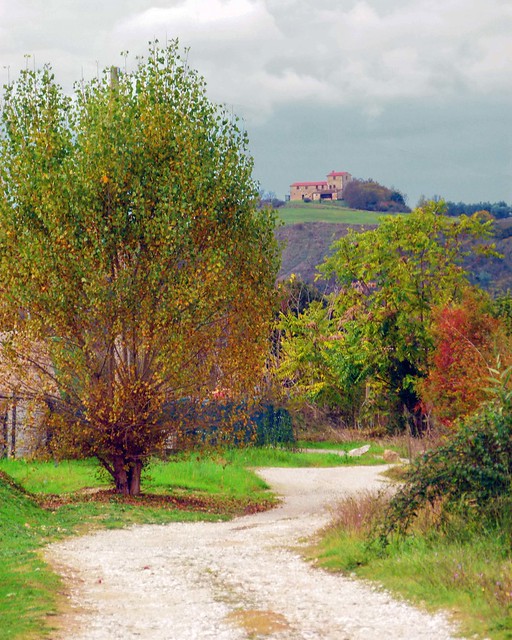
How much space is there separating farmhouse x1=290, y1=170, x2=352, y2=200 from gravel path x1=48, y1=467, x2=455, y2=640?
12915 cm

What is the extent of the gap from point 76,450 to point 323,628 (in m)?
10.4

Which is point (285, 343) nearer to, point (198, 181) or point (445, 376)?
point (445, 376)

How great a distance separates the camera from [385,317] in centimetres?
3397

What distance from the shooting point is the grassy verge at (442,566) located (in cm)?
796

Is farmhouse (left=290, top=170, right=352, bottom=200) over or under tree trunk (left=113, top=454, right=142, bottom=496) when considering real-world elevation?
over

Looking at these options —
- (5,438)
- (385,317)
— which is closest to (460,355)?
(385,317)

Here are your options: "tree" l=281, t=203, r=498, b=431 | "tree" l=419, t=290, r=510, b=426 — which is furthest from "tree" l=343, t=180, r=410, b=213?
"tree" l=419, t=290, r=510, b=426

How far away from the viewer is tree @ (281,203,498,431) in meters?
33.8

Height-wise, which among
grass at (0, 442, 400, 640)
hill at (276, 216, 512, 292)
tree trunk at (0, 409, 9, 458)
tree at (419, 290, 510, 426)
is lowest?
grass at (0, 442, 400, 640)

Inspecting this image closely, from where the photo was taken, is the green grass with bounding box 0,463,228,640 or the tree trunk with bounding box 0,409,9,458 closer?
the green grass with bounding box 0,463,228,640

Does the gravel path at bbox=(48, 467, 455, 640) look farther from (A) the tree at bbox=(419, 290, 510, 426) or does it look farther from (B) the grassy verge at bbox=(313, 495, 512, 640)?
(A) the tree at bbox=(419, 290, 510, 426)

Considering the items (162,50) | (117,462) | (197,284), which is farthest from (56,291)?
(162,50)

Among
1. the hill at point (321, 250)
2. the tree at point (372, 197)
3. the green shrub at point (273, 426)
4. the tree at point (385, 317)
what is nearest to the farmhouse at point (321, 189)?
the tree at point (372, 197)

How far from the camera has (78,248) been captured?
1659cm
